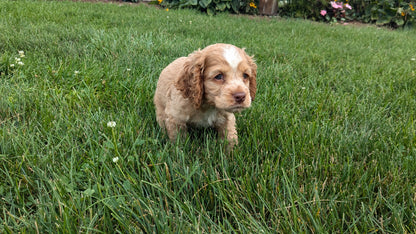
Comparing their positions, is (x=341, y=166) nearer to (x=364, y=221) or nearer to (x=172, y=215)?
(x=364, y=221)

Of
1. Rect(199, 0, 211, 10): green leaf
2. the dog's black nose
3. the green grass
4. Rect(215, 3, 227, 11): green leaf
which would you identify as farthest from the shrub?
the dog's black nose

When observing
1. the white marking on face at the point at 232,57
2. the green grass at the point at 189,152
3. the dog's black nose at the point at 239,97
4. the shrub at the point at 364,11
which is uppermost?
the shrub at the point at 364,11

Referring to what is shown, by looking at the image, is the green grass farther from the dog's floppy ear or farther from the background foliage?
the background foliage

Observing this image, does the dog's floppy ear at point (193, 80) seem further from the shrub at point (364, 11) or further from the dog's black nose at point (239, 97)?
the shrub at point (364, 11)

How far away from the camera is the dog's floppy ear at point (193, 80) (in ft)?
6.82

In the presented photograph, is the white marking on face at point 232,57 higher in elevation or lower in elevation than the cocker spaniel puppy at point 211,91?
higher

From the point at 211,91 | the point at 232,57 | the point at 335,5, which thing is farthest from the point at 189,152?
the point at 335,5

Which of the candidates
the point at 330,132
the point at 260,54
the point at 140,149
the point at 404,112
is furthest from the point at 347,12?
the point at 140,149

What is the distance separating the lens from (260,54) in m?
4.54

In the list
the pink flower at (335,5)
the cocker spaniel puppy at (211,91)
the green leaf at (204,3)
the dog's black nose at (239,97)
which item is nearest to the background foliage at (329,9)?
the green leaf at (204,3)

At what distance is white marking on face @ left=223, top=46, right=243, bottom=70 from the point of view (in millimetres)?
2020

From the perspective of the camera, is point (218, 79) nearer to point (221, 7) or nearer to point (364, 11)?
point (221, 7)

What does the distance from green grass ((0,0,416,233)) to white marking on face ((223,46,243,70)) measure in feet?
1.86

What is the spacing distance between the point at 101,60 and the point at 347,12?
9.10 meters
